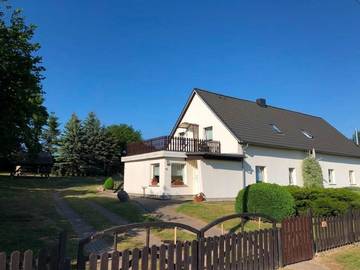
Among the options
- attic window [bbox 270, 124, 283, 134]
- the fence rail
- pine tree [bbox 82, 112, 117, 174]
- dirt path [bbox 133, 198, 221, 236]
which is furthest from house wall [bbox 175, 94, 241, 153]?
pine tree [bbox 82, 112, 117, 174]

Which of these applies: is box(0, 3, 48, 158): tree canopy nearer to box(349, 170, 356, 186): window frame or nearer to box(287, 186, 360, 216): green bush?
box(287, 186, 360, 216): green bush

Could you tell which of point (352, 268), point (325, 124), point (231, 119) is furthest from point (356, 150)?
point (352, 268)

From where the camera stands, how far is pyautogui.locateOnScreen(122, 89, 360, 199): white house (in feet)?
76.4

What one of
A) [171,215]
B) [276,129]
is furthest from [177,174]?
[276,129]

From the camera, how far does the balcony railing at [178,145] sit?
2375cm

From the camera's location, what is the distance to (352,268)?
884cm

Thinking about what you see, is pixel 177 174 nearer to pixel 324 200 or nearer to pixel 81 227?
pixel 324 200

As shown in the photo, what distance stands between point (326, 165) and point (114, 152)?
32.2 m

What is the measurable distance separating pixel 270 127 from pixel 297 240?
20959 mm

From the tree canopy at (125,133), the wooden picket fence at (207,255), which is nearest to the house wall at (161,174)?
the wooden picket fence at (207,255)

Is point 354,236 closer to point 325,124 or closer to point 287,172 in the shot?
point 287,172

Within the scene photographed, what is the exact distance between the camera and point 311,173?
93.7 ft

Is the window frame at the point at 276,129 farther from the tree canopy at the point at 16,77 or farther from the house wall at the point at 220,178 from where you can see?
the tree canopy at the point at 16,77

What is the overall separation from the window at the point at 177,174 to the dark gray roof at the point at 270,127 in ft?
14.8
